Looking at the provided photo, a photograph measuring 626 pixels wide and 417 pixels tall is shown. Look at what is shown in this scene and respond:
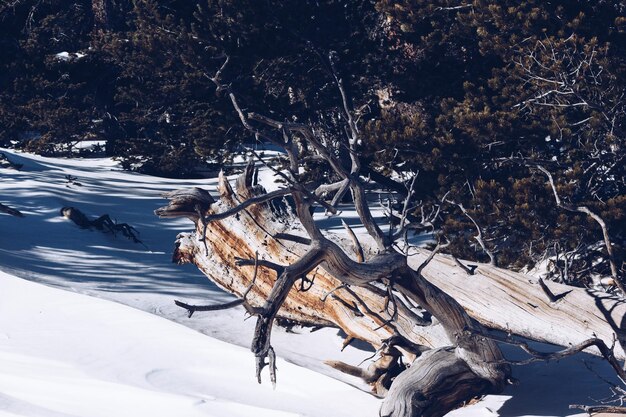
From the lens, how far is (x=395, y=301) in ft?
19.2

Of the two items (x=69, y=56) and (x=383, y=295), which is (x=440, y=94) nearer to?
(x=383, y=295)

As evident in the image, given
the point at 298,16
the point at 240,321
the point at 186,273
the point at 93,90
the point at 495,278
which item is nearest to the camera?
the point at 495,278

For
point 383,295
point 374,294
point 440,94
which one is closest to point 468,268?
point 374,294

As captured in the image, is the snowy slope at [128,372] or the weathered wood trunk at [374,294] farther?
the weathered wood trunk at [374,294]

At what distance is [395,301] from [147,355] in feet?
7.41

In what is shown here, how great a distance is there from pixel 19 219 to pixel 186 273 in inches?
107

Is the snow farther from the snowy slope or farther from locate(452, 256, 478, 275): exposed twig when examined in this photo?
locate(452, 256, 478, 275): exposed twig

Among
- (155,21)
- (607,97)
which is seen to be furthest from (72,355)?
(155,21)

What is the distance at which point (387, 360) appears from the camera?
6789 mm

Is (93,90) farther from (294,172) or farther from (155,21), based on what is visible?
(294,172)

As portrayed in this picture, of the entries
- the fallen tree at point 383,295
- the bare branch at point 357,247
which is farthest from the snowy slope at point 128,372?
the bare branch at point 357,247

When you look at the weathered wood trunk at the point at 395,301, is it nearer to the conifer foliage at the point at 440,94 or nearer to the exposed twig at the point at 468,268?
the exposed twig at the point at 468,268

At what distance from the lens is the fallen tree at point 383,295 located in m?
5.41

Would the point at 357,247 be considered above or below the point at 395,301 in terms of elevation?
above
